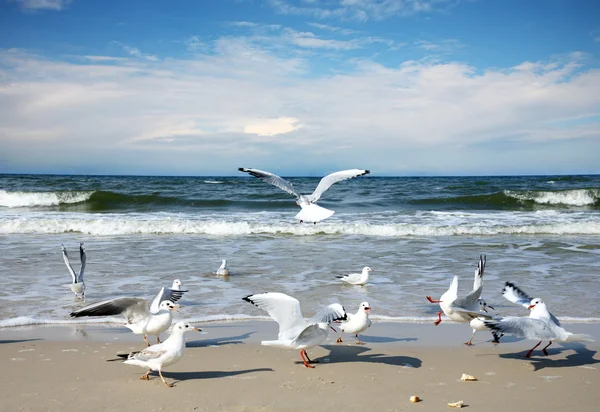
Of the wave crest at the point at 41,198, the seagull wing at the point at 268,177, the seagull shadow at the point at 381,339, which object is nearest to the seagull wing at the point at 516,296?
the seagull shadow at the point at 381,339

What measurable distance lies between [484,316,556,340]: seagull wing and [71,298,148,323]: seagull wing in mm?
3378

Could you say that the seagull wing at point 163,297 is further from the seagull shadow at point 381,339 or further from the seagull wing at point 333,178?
the seagull wing at point 333,178

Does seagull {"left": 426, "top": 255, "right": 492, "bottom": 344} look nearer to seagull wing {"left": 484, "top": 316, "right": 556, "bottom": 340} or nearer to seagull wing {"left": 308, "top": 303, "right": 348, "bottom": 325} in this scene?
seagull wing {"left": 484, "top": 316, "right": 556, "bottom": 340}

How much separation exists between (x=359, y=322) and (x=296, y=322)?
0.92 meters

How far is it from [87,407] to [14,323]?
9.96ft

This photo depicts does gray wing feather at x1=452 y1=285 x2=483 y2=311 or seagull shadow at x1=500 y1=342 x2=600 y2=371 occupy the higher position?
gray wing feather at x1=452 y1=285 x2=483 y2=311

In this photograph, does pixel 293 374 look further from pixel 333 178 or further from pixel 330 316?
pixel 333 178

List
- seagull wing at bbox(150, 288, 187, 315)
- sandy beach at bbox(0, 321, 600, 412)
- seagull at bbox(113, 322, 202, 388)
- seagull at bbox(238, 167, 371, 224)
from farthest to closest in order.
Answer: seagull at bbox(238, 167, 371, 224), seagull wing at bbox(150, 288, 187, 315), seagull at bbox(113, 322, 202, 388), sandy beach at bbox(0, 321, 600, 412)

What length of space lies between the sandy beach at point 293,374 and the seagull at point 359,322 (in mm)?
178

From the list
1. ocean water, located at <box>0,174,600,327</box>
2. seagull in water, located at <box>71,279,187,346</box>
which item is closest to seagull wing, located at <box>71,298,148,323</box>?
seagull in water, located at <box>71,279,187,346</box>

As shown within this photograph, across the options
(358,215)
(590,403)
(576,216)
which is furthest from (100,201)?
(590,403)

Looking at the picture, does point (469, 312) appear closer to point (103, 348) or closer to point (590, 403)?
point (590, 403)

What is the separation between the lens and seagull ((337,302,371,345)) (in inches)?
235

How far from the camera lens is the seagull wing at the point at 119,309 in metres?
5.44
